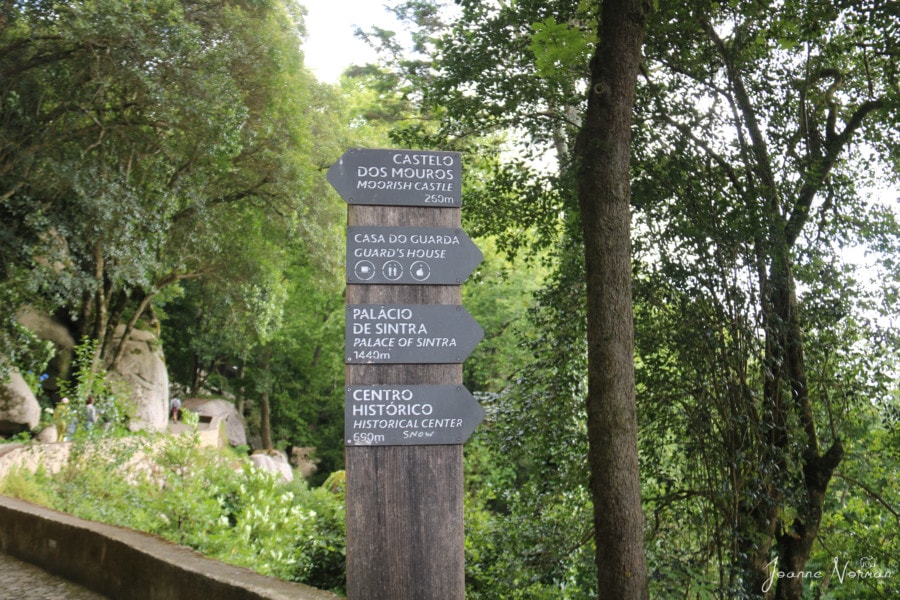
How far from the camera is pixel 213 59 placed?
14.6m

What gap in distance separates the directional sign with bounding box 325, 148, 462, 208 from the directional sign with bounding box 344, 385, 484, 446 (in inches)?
36.4

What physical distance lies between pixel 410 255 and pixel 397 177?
399 mm

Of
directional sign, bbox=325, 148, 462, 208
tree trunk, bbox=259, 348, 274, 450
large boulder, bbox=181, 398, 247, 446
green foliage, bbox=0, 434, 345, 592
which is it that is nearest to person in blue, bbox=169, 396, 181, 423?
large boulder, bbox=181, 398, 247, 446

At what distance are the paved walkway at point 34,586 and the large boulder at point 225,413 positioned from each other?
914 inches

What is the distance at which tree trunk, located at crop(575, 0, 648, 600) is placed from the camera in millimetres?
5094

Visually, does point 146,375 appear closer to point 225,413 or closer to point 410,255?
point 225,413

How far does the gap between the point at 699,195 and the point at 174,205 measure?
39.6 ft

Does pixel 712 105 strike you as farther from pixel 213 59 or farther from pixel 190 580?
pixel 213 59

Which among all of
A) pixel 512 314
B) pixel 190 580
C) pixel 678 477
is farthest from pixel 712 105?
pixel 512 314

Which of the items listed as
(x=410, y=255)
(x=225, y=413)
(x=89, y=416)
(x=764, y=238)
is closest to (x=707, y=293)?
(x=764, y=238)

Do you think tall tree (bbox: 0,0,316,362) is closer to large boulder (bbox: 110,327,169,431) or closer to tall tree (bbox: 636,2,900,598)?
large boulder (bbox: 110,327,169,431)

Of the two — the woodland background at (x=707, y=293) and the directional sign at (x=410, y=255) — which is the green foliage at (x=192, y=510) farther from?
the directional sign at (x=410, y=255)

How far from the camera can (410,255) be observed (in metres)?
3.95

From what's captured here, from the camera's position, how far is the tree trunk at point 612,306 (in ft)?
16.7
